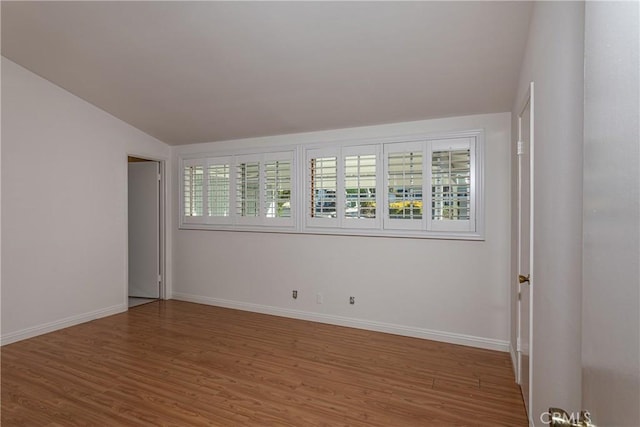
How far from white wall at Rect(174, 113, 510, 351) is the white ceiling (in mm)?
559

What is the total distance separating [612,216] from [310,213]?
12.6ft

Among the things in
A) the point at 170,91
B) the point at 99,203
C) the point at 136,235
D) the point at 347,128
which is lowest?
the point at 136,235

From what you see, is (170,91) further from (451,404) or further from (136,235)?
(451,404)

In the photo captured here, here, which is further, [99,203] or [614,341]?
[99,203]

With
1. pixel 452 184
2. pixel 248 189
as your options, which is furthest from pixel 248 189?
pixel 452 184

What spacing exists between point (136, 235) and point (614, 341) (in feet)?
19.5

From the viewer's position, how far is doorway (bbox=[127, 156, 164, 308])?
→ 5398mm

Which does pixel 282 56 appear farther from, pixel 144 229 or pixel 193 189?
pixel 144 229

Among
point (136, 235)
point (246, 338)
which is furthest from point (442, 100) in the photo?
point (136, 235)

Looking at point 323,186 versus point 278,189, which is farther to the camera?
point 278,189

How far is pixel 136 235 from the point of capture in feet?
18.3

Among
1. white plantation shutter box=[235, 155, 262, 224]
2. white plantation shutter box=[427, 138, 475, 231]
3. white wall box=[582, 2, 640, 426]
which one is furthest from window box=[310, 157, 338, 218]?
white wall box=[582, 2, 640, 426]

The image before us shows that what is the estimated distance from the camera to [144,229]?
217 inches

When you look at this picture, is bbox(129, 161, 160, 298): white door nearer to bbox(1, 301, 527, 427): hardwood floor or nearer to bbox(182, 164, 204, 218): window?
bbox(182, 164, 204, 218): window
